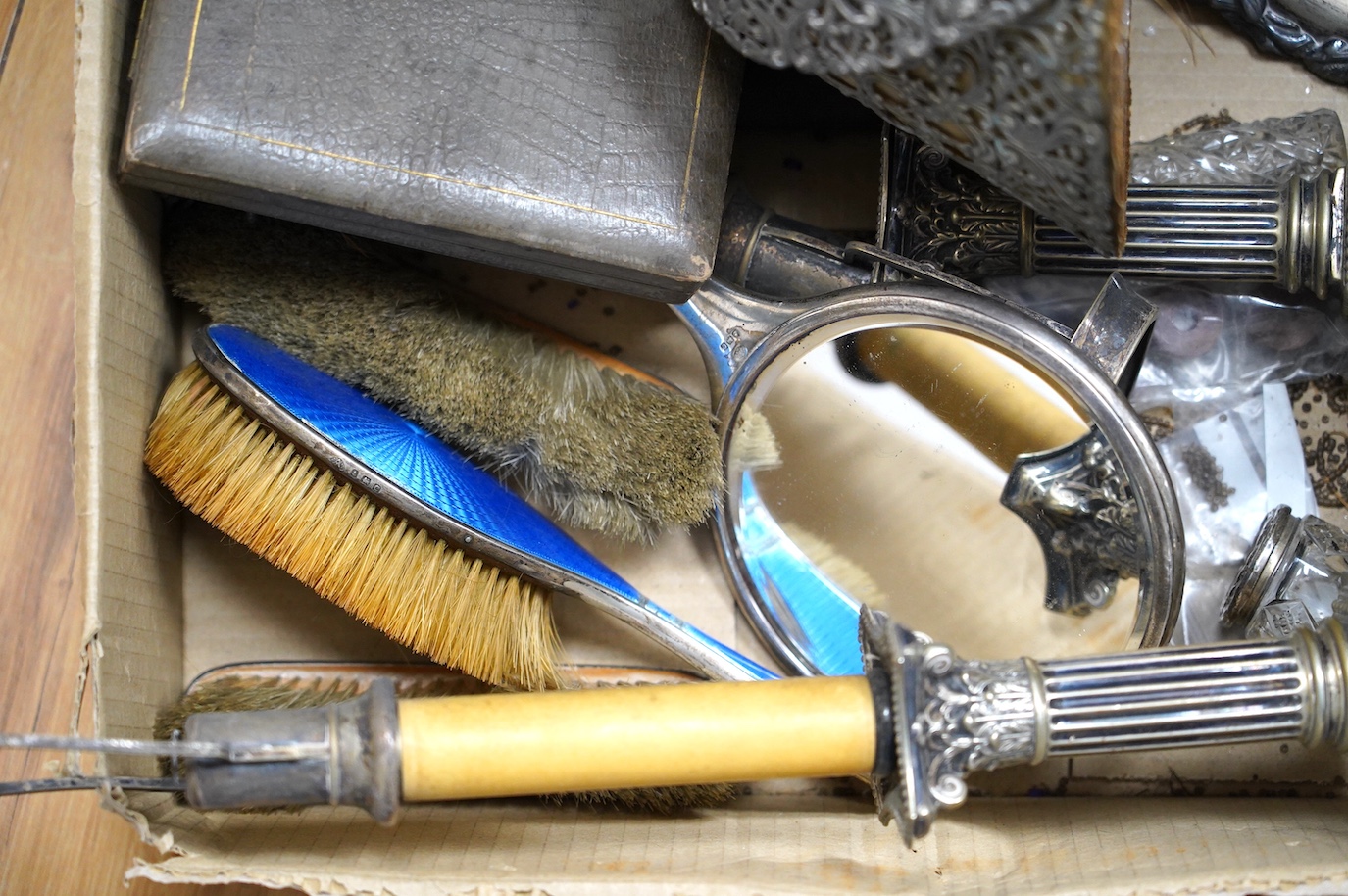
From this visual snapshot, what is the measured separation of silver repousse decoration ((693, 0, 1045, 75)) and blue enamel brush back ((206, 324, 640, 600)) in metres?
0.33

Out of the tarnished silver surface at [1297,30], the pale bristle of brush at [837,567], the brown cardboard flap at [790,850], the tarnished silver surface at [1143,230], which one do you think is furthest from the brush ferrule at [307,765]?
the tarnished silver surface at [1297,30]

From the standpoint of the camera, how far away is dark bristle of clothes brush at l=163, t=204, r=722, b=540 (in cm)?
74

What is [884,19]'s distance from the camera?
0.52 m

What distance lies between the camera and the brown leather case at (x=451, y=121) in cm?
63

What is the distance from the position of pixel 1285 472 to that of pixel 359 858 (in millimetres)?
704

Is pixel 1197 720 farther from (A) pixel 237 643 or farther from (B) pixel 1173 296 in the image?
(A) pixel 237 643

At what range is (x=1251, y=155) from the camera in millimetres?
780

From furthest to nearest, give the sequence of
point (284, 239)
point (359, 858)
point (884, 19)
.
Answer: point (284, 239)
point (359, 858)
point (884, 19)

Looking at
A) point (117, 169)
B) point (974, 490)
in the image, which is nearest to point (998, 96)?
point (974, 490)

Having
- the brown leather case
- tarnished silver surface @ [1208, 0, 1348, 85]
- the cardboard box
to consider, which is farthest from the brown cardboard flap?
tarnished silver surface @ [1208, 0, 1348, 85]

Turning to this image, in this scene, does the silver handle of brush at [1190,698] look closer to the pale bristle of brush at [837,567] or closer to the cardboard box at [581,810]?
the cardboard box at [581,810]

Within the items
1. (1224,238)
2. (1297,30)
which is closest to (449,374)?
(1224,238)

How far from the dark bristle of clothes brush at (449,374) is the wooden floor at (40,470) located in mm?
153

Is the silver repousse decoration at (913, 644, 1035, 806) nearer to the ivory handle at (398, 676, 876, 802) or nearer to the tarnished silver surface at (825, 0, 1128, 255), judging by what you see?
the ivory handle at (398, 676, 876, 802)
